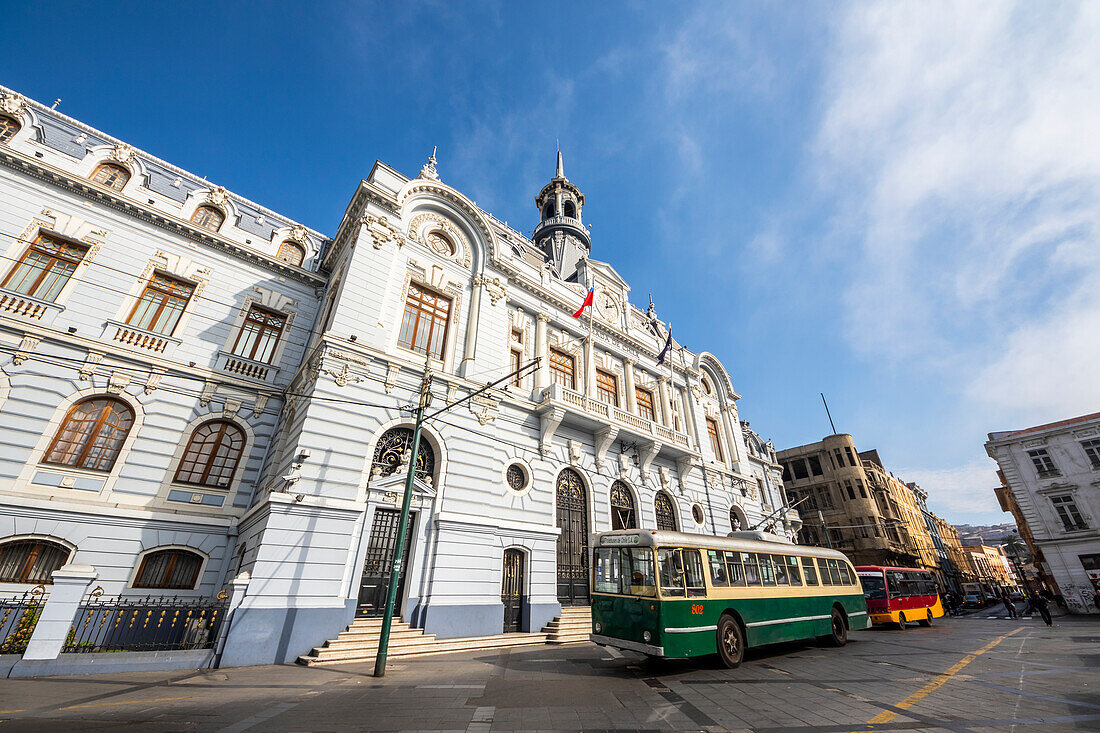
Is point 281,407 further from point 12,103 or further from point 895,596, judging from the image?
point 895,596

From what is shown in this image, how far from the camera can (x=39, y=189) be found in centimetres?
1459

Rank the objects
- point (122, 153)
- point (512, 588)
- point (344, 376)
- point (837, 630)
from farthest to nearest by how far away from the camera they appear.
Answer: point (122, 153) < point (512, 588) < point (344, 376) < point (837, 630)

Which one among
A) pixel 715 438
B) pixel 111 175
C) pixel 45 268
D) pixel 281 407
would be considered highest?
pixel 111 175

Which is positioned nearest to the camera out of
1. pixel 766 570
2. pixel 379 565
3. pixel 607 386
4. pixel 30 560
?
pixel 30 560

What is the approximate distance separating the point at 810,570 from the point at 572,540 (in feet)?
28.0

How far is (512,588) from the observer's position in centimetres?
1530

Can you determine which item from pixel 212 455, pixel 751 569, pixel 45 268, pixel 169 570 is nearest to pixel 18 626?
pixel 169 570

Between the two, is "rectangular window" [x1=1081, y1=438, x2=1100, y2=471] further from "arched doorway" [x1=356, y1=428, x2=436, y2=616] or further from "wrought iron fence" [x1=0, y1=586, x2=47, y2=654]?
"wrought iron fence" [x1=0, y1=586, x2=47, y2=654]

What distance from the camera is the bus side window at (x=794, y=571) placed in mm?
12453

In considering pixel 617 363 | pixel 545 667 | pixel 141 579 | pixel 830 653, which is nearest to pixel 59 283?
pixel 141 579

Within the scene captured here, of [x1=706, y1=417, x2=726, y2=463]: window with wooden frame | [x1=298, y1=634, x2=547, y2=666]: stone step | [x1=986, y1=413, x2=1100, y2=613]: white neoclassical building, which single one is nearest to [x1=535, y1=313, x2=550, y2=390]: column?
[x1=298, y1=634, x2=547, y2=666]: stone step

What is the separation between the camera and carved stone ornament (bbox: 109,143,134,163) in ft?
54.1

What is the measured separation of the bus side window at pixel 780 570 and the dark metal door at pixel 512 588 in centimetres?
836

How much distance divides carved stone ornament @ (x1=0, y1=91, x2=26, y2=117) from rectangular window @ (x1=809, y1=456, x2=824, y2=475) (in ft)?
203
